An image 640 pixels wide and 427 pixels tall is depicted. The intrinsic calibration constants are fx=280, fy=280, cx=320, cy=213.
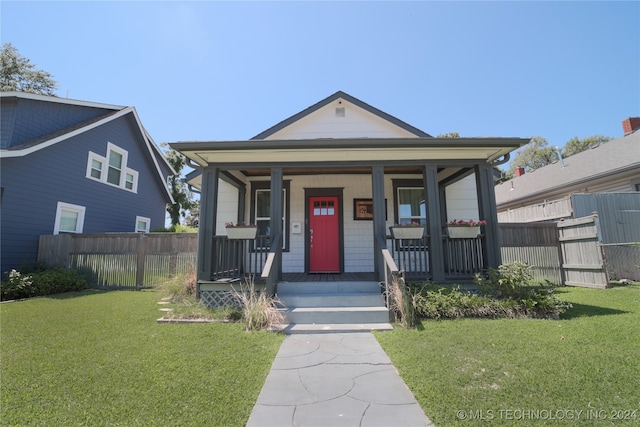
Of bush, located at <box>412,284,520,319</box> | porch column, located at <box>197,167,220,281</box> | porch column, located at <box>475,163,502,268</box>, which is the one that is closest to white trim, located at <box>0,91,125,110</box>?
porch column, located at <box>197,167,220,281</box>

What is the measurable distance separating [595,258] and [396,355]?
22.2ft

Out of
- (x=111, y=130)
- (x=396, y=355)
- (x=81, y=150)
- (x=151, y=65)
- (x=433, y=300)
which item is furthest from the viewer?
(x=111, y=130)

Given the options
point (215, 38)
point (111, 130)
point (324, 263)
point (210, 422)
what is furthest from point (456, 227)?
point (111, 130)

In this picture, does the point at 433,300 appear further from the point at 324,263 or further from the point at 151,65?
the point at 151,65

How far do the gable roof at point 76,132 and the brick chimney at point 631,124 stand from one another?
828 inches

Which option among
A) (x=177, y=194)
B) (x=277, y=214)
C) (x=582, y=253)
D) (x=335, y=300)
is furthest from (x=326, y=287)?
(x=177, y=194)

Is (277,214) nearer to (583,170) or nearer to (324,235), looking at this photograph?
(324,235)

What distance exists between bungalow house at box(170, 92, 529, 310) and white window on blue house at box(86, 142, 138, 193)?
17.9ft

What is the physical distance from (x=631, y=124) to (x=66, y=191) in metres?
22.0

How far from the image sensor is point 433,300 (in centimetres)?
461

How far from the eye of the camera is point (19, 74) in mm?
18891

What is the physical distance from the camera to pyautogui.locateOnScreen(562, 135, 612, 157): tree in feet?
92.3

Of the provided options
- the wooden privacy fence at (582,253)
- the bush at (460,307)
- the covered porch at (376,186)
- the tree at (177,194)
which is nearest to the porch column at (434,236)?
the covered porch at (376,186)

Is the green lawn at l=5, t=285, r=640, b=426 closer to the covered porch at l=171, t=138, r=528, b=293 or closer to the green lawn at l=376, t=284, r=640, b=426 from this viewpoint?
the green lawn at l=376, t=284, r=640, b=426
